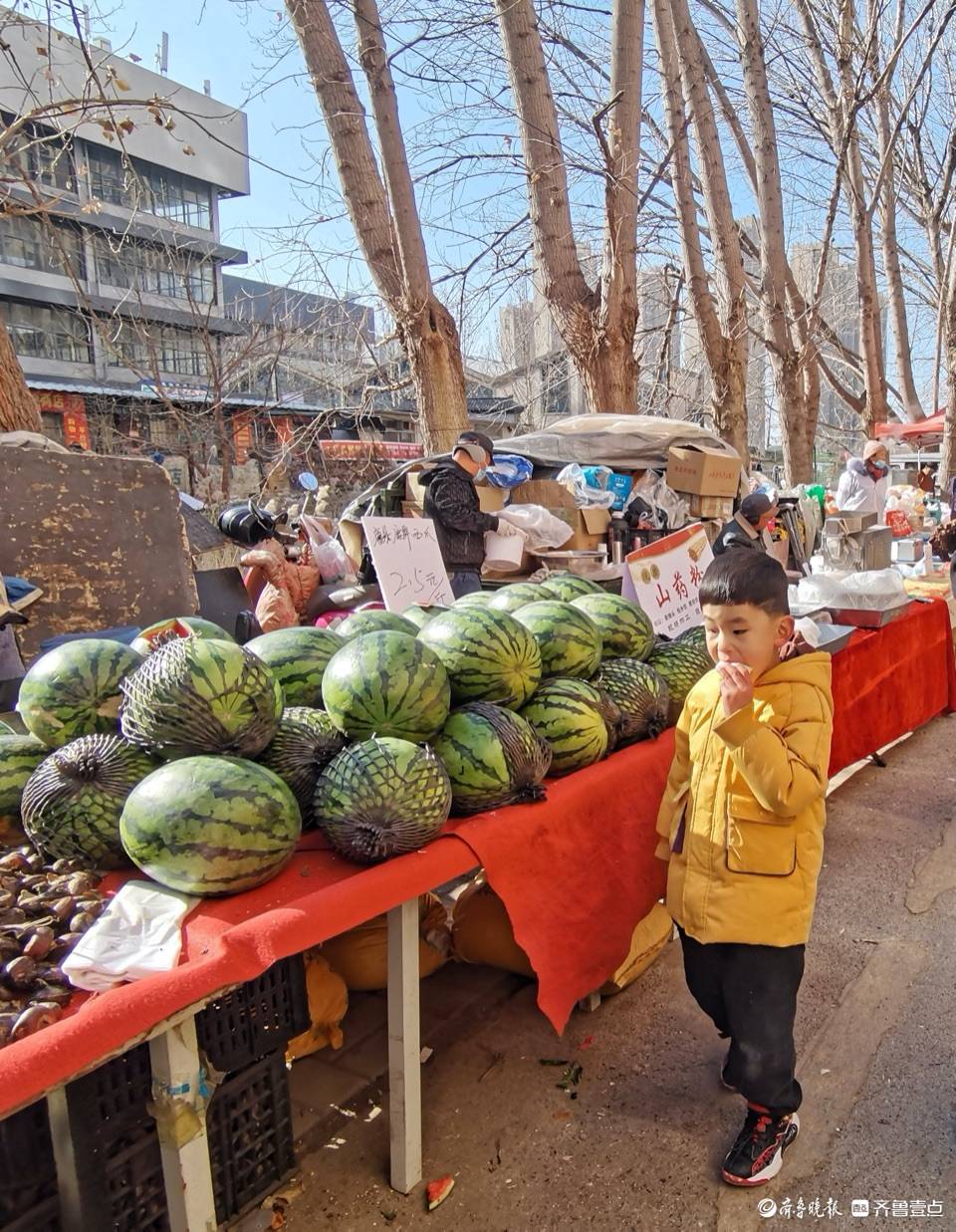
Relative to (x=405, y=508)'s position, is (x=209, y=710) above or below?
below

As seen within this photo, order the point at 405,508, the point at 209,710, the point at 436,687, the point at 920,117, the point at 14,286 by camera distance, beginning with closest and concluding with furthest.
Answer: the point at 209,710, the point at 436,687, the point at 405,508, the point at 920,117, the point at 14,286

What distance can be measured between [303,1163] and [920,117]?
21.7m

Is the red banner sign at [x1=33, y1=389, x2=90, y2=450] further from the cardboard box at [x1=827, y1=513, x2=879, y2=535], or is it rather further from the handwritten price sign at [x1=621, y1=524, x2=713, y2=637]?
the handwritten price sign at [x1=621, y1=524, x2=713, y2=637]

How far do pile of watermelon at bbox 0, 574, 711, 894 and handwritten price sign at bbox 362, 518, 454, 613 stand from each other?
136cm

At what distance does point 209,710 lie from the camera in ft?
6.68

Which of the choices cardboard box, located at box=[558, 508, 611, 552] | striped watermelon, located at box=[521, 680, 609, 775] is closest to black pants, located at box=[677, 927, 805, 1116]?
striped watermelon, located at box=[521, 680, 609, 775]

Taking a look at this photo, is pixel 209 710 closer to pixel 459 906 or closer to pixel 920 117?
pixel 459 906

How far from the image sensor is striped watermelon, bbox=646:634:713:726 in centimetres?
333

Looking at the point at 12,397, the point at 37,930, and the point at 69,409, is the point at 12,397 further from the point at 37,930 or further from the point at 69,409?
the point at 69,409

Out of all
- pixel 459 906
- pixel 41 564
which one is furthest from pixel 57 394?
pixel 459 906

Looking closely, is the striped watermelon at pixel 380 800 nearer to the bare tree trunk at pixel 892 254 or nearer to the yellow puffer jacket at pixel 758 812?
the yellow puffer jacket at pixel 758 812

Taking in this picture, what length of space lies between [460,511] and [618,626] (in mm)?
2529

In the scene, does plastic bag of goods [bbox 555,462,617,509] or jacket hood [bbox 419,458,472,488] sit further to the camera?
plastic bag of goods [bbox 555,462,617,509]

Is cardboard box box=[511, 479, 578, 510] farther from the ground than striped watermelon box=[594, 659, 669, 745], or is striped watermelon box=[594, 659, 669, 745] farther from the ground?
cardboard box box=[511, 479, 578, 510]
